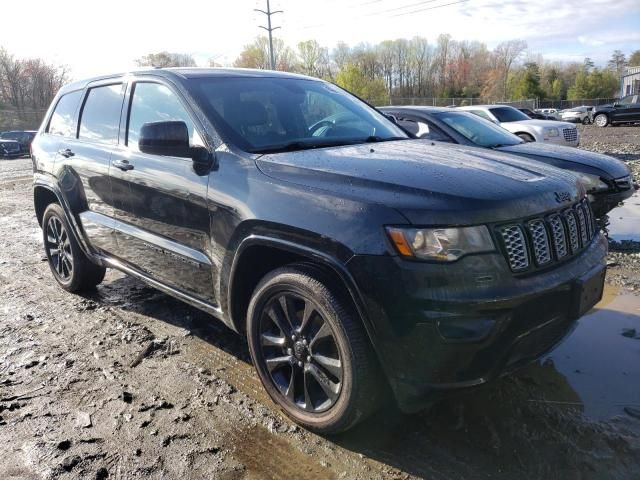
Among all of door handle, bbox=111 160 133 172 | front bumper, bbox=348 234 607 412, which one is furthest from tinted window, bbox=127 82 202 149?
front bumper, bbox=348 234 607 412

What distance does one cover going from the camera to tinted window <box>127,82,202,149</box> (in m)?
3.31

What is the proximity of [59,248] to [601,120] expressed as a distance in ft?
99.4

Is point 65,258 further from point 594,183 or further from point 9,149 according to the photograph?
point 9,149

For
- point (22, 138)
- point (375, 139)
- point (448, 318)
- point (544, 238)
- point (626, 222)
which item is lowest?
point (626, 222)

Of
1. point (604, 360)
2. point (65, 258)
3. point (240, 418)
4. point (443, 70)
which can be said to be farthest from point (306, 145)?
point (443, 70)

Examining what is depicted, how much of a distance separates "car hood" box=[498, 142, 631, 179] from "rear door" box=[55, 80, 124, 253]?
15.6ft

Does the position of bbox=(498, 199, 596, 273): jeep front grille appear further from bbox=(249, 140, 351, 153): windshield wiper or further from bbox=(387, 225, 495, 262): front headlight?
bbox=(249, 140, 351, 153): windshield wiper

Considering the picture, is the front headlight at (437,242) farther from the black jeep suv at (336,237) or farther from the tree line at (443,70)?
the tree line at (443,70)

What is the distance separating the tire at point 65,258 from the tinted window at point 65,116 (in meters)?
0.70

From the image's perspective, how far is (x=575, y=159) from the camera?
6219 millimetres

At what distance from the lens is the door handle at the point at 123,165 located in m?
3.68

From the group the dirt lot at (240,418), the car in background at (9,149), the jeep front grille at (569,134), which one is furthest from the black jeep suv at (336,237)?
the car in background at (9,149)

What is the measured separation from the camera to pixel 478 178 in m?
2.54

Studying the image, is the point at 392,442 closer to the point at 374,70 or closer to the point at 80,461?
the point at 80,461
